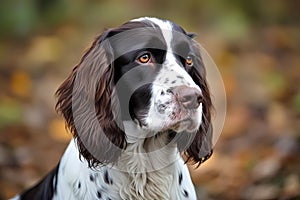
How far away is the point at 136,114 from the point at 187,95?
1.35ft

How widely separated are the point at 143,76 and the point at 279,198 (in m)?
2.46

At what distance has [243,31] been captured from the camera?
1184 cm

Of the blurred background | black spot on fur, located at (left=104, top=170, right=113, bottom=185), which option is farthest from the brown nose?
the blurred background

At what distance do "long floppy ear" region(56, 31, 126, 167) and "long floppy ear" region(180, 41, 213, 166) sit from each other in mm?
492

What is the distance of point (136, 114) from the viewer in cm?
513

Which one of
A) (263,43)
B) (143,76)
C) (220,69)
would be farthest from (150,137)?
(263,43)

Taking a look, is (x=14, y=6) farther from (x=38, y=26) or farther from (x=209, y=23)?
(x=209, y=23)

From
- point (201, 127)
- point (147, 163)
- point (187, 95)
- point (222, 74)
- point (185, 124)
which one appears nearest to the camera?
point (187, 95)

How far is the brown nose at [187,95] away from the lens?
191 inches

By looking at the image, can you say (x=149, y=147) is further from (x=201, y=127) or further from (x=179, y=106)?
(x=179, y=106)

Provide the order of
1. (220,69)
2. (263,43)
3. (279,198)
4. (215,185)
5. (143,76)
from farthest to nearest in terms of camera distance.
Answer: (263,43), (220,69), (215,185), (279,198), (143,76)

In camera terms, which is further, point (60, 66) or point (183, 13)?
point (183, 13)

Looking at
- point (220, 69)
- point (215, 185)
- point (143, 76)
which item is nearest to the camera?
point (143, 76)

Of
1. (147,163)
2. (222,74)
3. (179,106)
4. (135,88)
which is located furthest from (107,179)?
(222,74)
